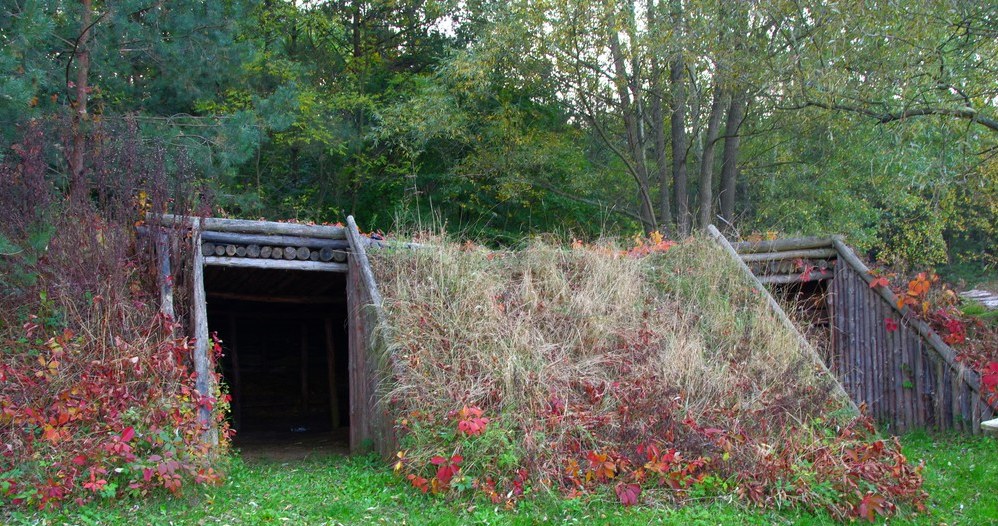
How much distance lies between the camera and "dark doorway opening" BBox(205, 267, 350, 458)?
12.4m

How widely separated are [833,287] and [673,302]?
1.89 m

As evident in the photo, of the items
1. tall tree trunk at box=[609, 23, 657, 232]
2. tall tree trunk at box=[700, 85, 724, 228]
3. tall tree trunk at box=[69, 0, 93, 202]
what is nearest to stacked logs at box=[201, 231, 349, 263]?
tall tree trunk at box=[69, 0, 93, 202]

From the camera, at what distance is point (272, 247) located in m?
8.73

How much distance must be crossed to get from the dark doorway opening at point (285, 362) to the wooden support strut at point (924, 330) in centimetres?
647

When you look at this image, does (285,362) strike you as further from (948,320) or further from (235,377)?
(948,320)

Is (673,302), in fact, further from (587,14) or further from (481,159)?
(481,159)

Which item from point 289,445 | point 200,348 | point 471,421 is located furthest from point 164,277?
point 289,445

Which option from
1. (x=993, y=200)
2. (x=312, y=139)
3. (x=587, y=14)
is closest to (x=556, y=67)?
(x=587, y=14)

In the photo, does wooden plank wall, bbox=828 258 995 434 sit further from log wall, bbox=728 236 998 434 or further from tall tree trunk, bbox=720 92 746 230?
tall tree trunk, bbox=720 92 746 230

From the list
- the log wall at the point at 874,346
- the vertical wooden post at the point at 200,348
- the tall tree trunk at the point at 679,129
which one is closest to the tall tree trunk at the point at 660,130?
the tall tree trunk at the point at 679,129

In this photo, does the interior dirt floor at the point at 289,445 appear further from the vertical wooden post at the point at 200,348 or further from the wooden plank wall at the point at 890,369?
the wooden plank wall at the point at 890,369

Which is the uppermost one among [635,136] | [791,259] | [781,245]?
[635,136]

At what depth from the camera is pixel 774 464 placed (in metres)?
6.23

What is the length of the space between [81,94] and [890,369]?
31.1ft
